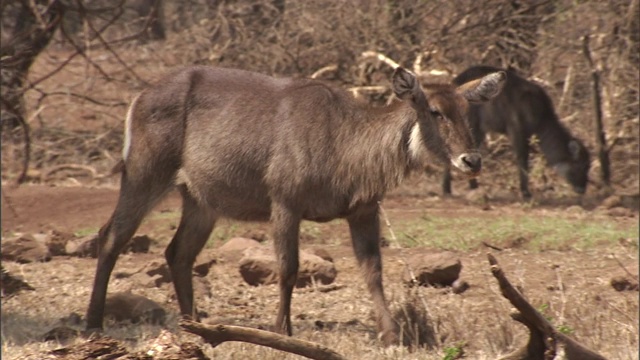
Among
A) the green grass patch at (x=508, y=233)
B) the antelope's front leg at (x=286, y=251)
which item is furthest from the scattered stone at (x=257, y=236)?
the antelope's front leg at (x=286, y=251)

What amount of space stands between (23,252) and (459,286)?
146 inches

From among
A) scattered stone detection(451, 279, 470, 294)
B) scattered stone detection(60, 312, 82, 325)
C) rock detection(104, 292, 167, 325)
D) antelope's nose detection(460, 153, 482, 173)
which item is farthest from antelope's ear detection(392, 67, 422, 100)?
scattered stone detection(60, 312, 82, 325)

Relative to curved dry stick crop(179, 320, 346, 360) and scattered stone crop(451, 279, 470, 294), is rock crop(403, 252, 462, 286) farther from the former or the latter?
curved dry stick crop(179, 320, 346, 360)

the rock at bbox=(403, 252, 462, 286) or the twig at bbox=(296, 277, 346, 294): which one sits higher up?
the rock at bbox=(403, 252, 462, 286)

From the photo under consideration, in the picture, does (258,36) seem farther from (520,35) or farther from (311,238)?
(311,238)

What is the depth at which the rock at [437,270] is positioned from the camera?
26.8ft

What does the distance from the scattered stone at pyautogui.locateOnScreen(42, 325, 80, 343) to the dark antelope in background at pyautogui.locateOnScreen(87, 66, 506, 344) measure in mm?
325

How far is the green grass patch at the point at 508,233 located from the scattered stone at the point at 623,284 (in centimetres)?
124

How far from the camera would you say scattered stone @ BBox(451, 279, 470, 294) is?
8.14m

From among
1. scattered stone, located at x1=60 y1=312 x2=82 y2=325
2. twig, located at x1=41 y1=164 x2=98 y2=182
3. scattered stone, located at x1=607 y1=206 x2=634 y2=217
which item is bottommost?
scattered stone, located at x1=60 y1=312 x2=82 y2=325

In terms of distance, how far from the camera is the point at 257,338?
4.52m

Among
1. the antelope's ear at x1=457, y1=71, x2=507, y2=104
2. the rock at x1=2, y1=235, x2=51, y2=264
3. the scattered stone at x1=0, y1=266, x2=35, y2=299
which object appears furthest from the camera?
the rock at x1=2, y1=235, x2=51, y2=264

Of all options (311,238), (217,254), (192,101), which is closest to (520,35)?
(311,238)

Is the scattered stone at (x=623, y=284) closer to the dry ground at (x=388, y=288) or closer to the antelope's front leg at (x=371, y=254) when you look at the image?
the dry ground at (x=388, y=288)
